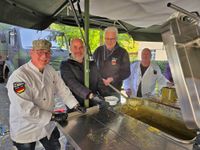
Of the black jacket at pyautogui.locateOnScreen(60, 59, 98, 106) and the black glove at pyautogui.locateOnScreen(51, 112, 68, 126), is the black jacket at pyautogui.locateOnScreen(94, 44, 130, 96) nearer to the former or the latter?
the black jacket at pyautogui.locateOnScreen(60, 59, 98, 106)

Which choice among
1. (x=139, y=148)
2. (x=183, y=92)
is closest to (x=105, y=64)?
(x=139, y=148)

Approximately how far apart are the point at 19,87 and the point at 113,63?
123 centimetres

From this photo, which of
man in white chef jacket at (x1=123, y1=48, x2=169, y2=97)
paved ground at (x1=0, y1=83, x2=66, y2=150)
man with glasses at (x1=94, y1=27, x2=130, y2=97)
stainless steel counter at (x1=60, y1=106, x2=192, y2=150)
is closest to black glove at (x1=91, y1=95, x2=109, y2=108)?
stainless steel counter at (x1=60, y1=106, x2=192, y2=150)

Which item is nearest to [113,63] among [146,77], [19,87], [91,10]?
[146,77]

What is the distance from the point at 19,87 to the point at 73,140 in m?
0.52

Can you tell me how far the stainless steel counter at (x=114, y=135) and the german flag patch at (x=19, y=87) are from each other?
372 millimetres

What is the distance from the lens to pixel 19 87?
1.28 m

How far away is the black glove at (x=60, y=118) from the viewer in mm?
1326

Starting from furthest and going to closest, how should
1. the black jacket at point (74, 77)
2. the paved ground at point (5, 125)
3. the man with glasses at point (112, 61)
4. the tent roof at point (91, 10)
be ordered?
the paved ground at point (5, 125) < the man with glasses at point (112, 61) < the tent roof at point (91, 10) < the black jacket at point (74, 77)

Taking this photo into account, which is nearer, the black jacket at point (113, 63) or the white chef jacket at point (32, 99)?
the white chef jacket at point (32, 99)

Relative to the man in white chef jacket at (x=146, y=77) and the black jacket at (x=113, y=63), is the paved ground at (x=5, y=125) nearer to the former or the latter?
the black jacket at (x=113, y=63)

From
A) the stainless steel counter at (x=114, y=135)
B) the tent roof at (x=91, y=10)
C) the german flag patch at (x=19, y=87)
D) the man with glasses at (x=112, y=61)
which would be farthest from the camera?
the man with glasses at (x=112, y=61)

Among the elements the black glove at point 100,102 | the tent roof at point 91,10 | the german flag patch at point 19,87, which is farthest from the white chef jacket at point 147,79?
the german flag patch at point 19,87

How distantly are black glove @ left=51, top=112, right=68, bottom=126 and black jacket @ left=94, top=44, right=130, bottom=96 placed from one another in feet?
3.23
